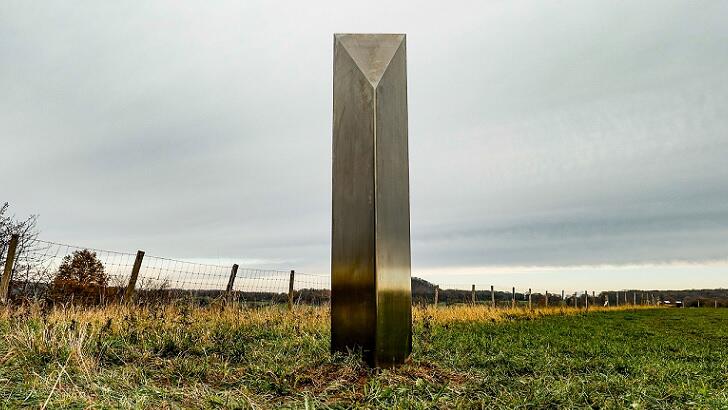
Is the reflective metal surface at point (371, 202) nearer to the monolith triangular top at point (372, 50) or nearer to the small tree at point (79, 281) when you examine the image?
the monolith triangular top at point (372, 50)

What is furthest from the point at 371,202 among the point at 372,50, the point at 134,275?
the point at 134,275

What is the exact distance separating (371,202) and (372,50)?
5.01 feet

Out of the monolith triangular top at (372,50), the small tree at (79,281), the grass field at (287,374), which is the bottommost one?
the grass field at (287,374)

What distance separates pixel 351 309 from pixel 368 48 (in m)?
2.47

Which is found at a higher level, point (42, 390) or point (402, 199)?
point (402, 199)

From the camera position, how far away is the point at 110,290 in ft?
35.5

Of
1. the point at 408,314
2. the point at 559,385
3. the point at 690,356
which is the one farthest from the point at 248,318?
the point at 690,356

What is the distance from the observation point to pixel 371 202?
4504mm

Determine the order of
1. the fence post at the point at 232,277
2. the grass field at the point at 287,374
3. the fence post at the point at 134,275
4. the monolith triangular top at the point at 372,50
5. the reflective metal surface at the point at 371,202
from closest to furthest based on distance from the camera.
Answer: the grass field at the point at 287,374, the reflective metal surface at the point at 371,202, the monolith triangular top at the point at 372,50, the fence post at the point at 134,275, the fence post at the point at 232,277

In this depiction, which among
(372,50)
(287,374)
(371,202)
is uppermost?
(372,50)

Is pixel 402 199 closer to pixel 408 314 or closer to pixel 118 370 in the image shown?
pixel 408 314

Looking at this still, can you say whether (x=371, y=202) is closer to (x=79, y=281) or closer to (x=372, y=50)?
(x=372, y=50)

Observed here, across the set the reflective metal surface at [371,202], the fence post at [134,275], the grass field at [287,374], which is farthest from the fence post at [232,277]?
the reflective metal surface at [371,202]

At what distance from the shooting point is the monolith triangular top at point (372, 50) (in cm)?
483
